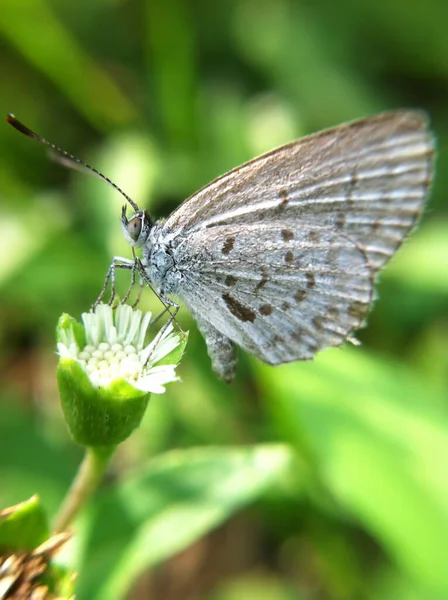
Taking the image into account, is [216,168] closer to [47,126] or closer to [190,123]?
[190,123]

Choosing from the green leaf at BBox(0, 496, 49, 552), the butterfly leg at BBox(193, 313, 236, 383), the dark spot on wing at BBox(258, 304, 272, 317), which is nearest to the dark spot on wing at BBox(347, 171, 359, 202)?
the dark spot on wing at BBox(258, 304, 272, 317)

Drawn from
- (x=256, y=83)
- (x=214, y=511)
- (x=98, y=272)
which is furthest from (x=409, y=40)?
(x=214, y=511)

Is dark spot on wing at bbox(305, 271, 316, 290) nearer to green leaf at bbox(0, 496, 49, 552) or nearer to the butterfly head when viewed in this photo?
the butterfly head

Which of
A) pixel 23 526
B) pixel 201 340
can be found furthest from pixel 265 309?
pixel 201 340

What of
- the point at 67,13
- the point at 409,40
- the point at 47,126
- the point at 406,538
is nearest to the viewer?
the point at 406,538

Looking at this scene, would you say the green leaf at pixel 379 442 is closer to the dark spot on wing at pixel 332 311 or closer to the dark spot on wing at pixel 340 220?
the dark spot on wing at pixel 332 311

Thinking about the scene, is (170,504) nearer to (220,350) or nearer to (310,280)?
(220,350)
